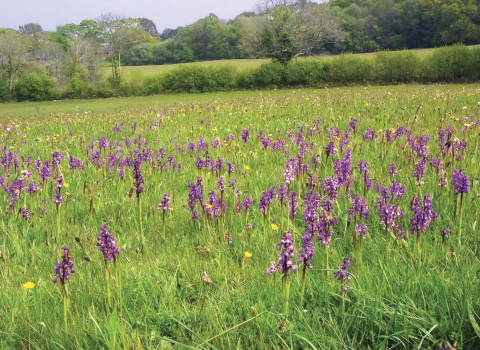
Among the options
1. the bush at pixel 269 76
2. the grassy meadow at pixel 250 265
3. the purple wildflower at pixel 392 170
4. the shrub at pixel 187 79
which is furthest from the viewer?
the shrub at pixel 187 79

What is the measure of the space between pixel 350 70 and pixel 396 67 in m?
4.60

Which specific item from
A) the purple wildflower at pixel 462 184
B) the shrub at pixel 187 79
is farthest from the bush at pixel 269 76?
the purple wildflower at pixel 462 184

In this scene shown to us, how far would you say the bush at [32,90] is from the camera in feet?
170

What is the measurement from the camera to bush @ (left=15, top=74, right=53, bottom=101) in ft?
170

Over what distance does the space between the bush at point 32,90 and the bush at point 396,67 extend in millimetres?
39808

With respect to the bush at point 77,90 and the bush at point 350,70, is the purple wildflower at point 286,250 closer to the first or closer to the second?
the bush at point 350,70

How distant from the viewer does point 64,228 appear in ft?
10.00

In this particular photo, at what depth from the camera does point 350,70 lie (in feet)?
143

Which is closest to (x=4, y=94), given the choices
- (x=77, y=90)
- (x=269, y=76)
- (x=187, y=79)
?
(x=77, y=90)

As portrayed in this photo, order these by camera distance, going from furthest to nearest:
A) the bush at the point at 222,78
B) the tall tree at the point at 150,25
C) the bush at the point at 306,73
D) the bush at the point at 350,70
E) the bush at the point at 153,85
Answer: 1. the tall tree at the point at 150,25
2. the bush at the point at 153,85
3. the bush at the point at 222,78
4. the bush at the point at 306,73
5. the bush at the point at 350,70

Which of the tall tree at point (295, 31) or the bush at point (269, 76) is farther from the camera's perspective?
the tall tree at point (295, 31)

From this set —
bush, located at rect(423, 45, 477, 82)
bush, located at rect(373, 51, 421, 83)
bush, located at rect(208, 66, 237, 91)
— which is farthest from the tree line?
bush, located at rect(423, 45, 477, 82)

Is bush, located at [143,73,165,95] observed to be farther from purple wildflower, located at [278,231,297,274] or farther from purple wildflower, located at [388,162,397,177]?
purple wildflower, located at [278,231,297,274]

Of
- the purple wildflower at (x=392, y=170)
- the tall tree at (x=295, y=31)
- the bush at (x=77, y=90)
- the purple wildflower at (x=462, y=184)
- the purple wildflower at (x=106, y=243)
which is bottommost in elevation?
the purple wildflower at (x=392, y=170)
